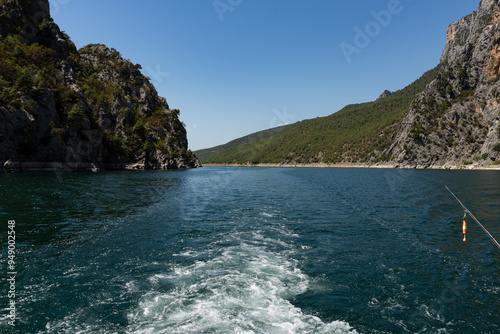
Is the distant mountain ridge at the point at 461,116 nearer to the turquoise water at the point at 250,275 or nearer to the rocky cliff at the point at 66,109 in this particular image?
the turquoise water at the point at 250,275

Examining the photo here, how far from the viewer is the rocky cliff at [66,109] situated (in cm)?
7362

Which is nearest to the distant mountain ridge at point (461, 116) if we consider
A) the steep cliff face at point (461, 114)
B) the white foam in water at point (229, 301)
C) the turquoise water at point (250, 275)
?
the steep cliff face at point (461, 114)

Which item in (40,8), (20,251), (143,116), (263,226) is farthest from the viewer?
(143,116)

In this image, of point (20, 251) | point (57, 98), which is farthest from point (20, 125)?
point (20, 251)

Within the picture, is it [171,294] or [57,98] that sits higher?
[57,98]

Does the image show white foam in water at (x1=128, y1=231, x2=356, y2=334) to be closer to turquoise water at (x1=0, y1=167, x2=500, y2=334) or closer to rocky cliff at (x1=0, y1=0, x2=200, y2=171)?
turquoise water at (x1=0, y1=167, x2=500, y2=334)

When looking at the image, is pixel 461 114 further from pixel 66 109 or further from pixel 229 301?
pixel 66 109

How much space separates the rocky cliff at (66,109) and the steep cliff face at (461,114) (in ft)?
477

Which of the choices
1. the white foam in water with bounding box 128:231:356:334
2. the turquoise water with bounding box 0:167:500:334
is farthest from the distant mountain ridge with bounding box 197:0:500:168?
the white foam in water with bounding box 128:231:356:334

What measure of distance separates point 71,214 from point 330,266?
73.2 ft

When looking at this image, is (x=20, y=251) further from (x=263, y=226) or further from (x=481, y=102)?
(x=481, y=102)

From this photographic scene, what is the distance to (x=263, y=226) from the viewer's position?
20625 millimetres

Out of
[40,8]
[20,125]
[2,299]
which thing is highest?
[40,8]

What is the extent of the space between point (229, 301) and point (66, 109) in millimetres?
110788
